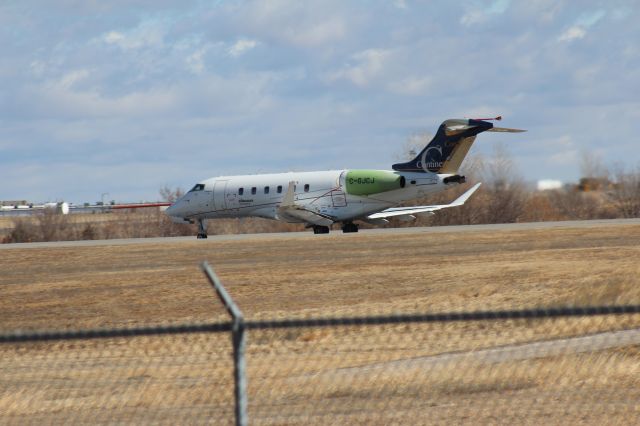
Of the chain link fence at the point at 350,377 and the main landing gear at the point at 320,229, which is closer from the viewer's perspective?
the chain link fence at the point at 350,377

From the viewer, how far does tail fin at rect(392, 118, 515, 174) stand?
49312 mm

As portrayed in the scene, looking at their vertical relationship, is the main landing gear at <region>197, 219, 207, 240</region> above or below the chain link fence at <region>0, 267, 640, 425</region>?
above

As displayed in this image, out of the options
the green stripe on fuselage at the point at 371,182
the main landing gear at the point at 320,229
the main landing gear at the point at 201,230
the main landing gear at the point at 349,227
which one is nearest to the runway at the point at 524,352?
the green stripe on fuselage at the point at 371,182

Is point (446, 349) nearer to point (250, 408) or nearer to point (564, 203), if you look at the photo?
point (250, 408)

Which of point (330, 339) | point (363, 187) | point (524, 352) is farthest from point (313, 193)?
point (524, 352)

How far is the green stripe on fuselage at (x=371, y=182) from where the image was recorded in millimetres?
48688

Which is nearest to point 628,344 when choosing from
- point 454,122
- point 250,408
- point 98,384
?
point 250,408

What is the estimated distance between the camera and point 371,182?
4891 centimetres

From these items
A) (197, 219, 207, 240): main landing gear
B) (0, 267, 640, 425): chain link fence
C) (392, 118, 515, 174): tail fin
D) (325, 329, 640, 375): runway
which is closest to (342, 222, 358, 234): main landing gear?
(392, 118, 515, 174): tail fin

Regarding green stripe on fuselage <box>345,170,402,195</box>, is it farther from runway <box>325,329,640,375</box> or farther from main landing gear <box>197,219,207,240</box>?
runway <box>325,329,640,375</box>

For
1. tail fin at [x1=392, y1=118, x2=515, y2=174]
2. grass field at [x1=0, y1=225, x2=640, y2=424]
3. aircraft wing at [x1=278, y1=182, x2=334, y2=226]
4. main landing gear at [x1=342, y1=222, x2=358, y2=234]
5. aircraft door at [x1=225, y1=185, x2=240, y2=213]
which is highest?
tail fin at [x1=392, y1=118, x2=515, y2=174]

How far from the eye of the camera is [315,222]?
168ft

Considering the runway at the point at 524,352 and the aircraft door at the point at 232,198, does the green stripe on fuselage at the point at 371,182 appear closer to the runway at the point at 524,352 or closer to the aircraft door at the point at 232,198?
the aircraft door at the point at 232,198

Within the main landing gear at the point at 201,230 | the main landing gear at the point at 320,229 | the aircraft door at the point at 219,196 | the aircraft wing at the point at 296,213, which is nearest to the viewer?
the aircraft wing at the point at 296,213
